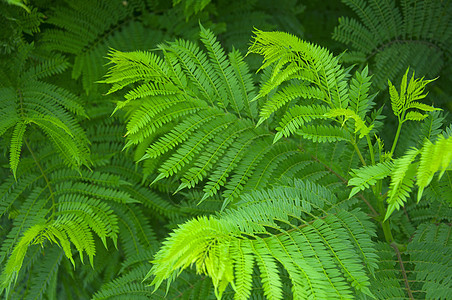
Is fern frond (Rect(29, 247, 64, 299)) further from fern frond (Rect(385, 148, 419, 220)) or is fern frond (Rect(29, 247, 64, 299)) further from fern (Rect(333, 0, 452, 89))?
fern (Rect(333, 0, 452, 89))

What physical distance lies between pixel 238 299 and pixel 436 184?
0.79 metres

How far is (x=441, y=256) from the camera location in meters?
1.36

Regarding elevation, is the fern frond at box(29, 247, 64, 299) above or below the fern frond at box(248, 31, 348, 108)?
below

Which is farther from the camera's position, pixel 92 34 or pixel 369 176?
pixel 92 34

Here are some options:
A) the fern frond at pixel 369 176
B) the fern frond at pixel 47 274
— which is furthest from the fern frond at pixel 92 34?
the fern frond at pixel 369 176

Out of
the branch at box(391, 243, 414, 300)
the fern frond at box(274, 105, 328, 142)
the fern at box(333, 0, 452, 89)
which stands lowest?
the branch at box(391, 243, 414, 300)

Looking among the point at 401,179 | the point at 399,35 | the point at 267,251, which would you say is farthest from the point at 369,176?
the point at 399,35

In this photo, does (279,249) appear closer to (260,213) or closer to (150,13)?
(260,213)

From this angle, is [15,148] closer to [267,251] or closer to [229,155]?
[229,155]

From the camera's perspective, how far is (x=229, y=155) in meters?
1.42

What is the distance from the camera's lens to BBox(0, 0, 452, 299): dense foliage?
1.10 meters

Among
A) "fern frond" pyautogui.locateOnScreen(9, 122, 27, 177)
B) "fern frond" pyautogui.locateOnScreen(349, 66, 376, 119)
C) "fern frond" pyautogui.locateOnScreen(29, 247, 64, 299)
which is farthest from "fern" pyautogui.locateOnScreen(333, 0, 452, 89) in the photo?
"fern frond" pyautogui.locateOnScreen(29, 247, 64, 299)

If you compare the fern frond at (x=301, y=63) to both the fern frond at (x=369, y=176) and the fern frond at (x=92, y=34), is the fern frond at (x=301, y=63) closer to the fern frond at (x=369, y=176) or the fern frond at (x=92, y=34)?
the fern frond at (x=369, y=176)

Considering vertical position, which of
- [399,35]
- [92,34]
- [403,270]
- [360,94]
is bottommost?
[403,270]
